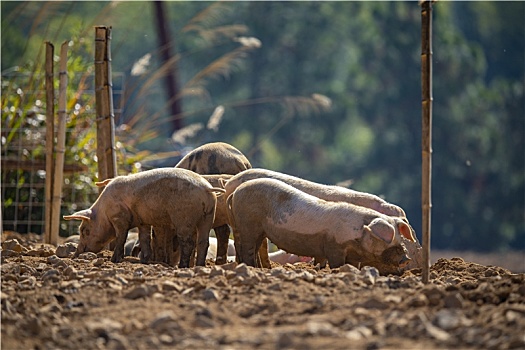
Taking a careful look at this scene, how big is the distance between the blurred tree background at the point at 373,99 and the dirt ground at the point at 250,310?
23552 mm

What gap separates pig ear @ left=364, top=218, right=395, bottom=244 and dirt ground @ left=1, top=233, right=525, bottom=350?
1.68 ft

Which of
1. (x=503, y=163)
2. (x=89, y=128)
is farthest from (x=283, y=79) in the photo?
(x=89, y=128)

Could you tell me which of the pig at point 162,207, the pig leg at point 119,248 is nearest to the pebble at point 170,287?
the pig at point 162,207

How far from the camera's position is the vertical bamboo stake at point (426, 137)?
6859 millimetres

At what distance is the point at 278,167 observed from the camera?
1272 inches

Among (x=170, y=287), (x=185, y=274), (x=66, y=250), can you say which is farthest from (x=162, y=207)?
(x=170, y=287)

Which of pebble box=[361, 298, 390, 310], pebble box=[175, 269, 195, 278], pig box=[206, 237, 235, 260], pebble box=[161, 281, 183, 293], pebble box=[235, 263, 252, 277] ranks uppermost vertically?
pebble box=[361, 298, 390, 310]

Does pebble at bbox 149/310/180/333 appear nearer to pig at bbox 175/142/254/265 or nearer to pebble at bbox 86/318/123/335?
pebble at bbox 86/318/123/335

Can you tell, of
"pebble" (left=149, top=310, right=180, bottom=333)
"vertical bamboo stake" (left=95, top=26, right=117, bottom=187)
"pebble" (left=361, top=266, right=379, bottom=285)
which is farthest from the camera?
"vertical bamboo stake" (left=95, top=26, right=117, bottom=187)

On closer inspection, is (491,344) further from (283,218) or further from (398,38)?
(398,38)

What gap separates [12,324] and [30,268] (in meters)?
2.02

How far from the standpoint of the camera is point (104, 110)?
1059 cm

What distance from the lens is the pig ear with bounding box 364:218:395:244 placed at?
25.0 ft

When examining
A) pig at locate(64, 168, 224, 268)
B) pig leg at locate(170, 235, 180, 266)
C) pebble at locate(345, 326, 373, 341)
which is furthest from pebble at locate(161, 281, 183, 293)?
pig leg at locate(170, 235, 180, 266)
